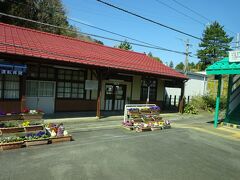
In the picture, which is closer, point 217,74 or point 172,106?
point 217,74

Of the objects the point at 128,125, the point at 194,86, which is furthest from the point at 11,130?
the point at 194,86

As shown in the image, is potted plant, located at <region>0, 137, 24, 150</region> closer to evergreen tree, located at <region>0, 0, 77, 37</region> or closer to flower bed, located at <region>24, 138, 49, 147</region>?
Answer: flower bed, located at <region>24, 138, 49, 147</region>

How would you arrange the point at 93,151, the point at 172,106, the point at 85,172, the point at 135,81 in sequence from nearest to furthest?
the point at 85,172, the point at 93,151, the point at 135,81, the point at 172,106

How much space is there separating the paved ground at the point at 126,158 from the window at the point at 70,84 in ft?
16.7

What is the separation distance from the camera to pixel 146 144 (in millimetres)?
9430

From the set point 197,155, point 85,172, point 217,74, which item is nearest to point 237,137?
point 217,74

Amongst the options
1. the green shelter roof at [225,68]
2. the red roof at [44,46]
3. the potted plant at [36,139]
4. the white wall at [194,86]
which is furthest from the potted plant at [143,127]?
the white wall at [194,86]

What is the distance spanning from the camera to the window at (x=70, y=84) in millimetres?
15516

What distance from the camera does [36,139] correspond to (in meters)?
8.45

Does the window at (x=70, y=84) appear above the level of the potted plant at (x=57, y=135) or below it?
above

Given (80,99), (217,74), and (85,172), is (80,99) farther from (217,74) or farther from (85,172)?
(85,172)

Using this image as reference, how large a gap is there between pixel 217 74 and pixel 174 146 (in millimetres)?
6259

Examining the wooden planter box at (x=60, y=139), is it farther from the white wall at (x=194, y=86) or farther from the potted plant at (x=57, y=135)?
the white wall at (x=194, y=86)

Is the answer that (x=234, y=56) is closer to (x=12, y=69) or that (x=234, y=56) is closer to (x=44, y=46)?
(x=44, y=46)
